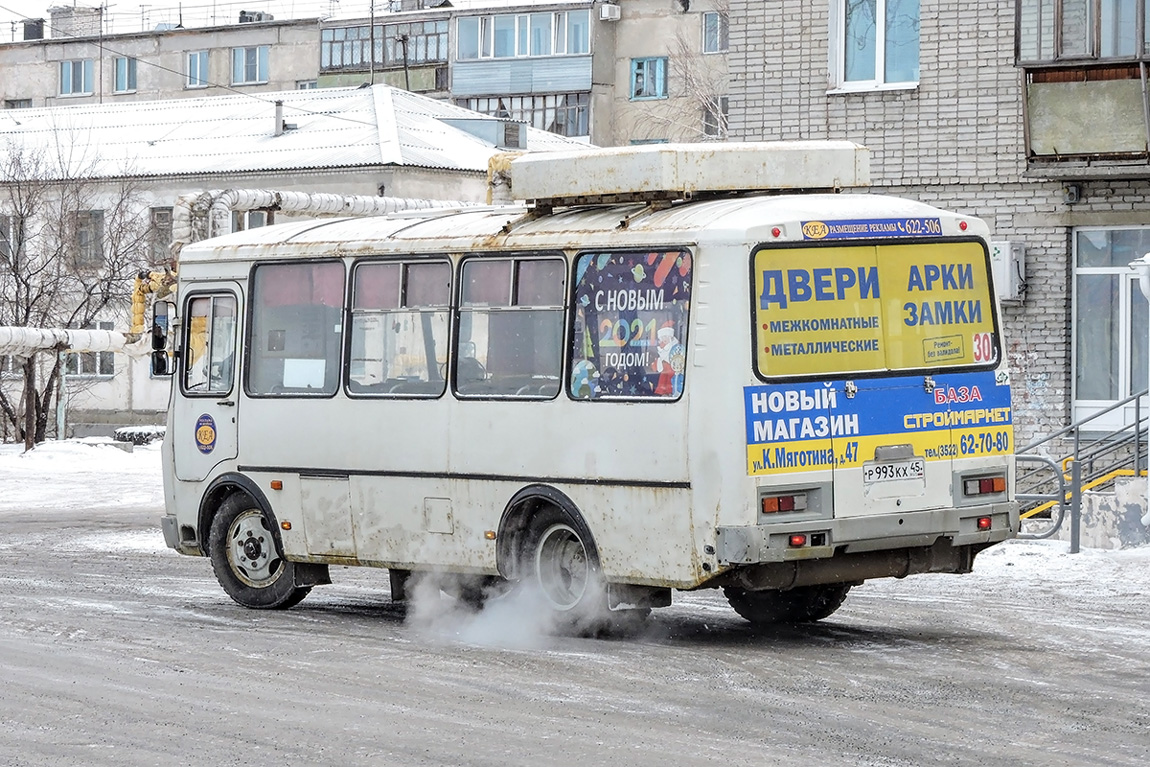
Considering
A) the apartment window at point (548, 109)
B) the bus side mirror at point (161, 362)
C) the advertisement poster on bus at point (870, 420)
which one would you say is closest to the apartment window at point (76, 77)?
the apartment window at point (548, 109)

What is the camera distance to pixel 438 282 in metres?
13.4

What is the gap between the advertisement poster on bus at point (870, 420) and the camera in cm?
1166

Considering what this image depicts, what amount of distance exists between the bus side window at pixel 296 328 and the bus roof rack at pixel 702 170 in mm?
1907

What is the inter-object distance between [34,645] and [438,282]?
3280 millimetres

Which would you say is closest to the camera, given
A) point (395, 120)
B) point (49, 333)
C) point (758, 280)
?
point (758, 280)

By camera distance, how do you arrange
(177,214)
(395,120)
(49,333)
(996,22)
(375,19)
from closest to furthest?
(996,22) → (177,214) → (49,333) → (395,120) → (375,19)

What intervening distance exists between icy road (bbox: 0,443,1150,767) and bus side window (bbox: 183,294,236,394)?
5.09 feet

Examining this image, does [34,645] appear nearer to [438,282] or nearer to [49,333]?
[438,282]

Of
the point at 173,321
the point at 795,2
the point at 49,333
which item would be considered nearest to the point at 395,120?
the point at 49,333

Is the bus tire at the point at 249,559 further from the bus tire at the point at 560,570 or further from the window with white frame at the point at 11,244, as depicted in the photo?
the window with white frame at the point at 11,244

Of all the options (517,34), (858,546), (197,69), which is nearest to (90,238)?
(517,34)

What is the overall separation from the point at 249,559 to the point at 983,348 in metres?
5.30

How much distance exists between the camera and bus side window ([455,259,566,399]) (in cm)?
1270

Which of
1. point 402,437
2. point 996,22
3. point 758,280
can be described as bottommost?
point 402,437
